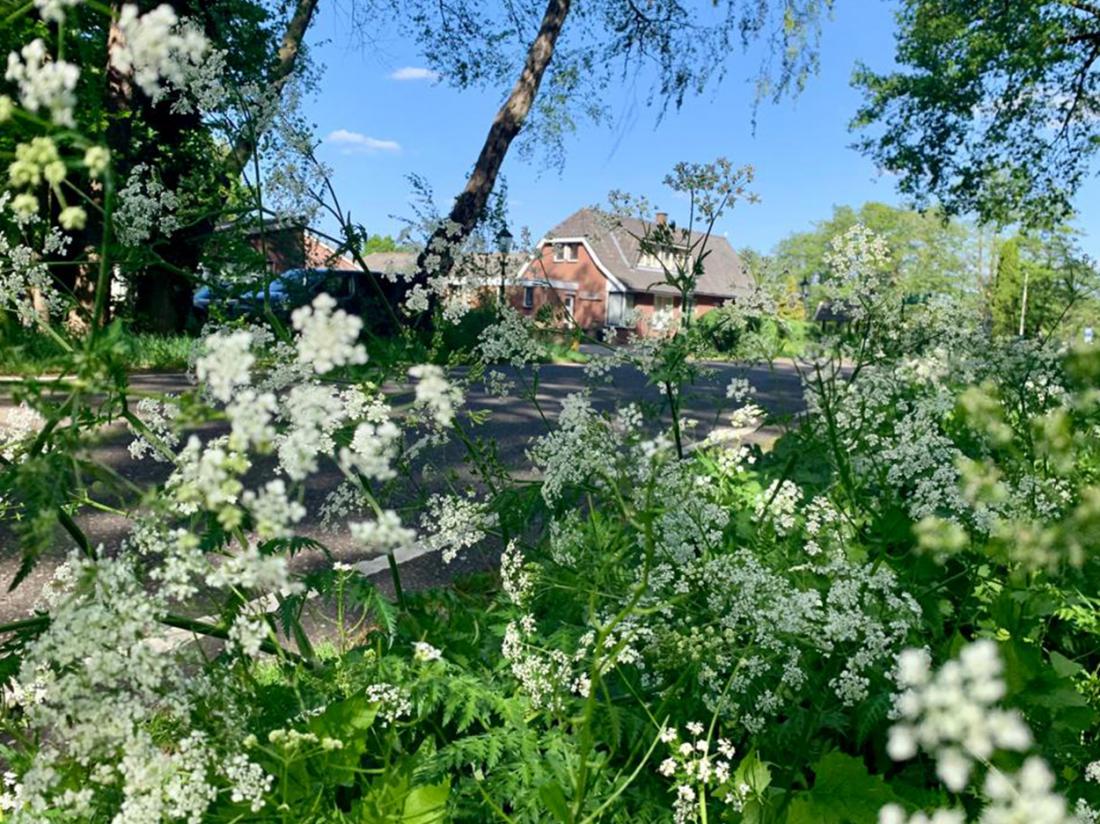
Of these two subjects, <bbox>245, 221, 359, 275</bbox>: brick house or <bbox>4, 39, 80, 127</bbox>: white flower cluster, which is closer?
<bbox>4, 39, 80, 127</bbox>: white flower cluster

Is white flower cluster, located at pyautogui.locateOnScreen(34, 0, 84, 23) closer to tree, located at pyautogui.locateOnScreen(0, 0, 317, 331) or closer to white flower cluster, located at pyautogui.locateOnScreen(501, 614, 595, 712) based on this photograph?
tree, located at pyautogui.locateOnScreen(0, 0, 317, 331)

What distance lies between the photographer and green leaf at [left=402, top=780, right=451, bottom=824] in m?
2.00

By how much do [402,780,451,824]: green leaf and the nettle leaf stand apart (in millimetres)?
931

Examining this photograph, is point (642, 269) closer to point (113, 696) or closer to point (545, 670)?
point (545, 670)

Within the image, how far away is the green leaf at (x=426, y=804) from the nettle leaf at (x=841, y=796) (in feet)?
3.05

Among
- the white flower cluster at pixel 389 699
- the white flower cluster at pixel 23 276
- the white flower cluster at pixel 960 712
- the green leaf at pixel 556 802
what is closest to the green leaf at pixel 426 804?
the white flower cluster at pixel 389 699

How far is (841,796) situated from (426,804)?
1147 millimetres

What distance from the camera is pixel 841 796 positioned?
2248mm

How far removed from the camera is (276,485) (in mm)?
1174

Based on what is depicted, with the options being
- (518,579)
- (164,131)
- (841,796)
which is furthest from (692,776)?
(164,131)

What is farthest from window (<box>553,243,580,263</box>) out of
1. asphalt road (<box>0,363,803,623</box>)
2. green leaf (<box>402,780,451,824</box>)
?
green leaf (<box>402,780,451,824</box>)

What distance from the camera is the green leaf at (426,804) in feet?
6.57

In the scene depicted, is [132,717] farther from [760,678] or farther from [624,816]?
[760,678]

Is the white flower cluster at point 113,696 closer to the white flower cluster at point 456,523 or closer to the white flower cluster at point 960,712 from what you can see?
the white flower cluster at point 960,712
